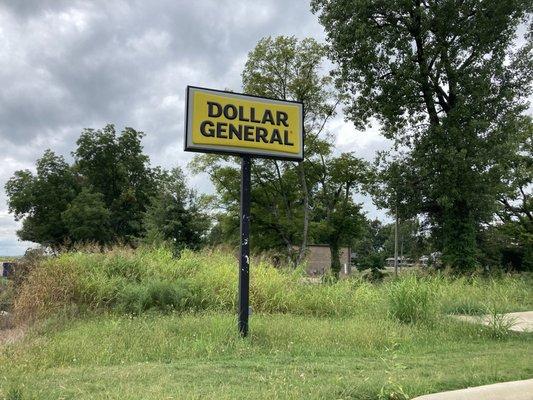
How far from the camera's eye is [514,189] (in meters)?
34.7

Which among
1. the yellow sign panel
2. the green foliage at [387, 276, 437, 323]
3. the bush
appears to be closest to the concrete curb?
the green foliage at [387, 276, 437, 323]

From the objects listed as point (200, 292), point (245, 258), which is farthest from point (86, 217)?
point (245, 258)

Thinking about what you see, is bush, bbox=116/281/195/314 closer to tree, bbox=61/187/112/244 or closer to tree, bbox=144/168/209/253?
tree, bbox=144/168/209/253

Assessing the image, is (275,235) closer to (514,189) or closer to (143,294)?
(514,189)

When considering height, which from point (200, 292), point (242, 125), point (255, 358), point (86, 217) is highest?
point (86, 217)

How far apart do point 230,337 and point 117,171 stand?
48.4m

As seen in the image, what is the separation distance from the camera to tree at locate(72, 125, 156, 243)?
173 ft

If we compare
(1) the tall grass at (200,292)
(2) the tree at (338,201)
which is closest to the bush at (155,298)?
(1) the tall grass at (200,292)

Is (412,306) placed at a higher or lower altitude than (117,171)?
lower

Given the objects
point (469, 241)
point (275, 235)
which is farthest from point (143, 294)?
point (275, 235)

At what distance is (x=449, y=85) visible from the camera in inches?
998

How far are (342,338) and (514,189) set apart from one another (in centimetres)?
3118

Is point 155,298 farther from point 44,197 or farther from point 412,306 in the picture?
point 44,197

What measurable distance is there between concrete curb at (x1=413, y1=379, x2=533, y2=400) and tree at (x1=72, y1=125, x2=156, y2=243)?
49635 millimetres
